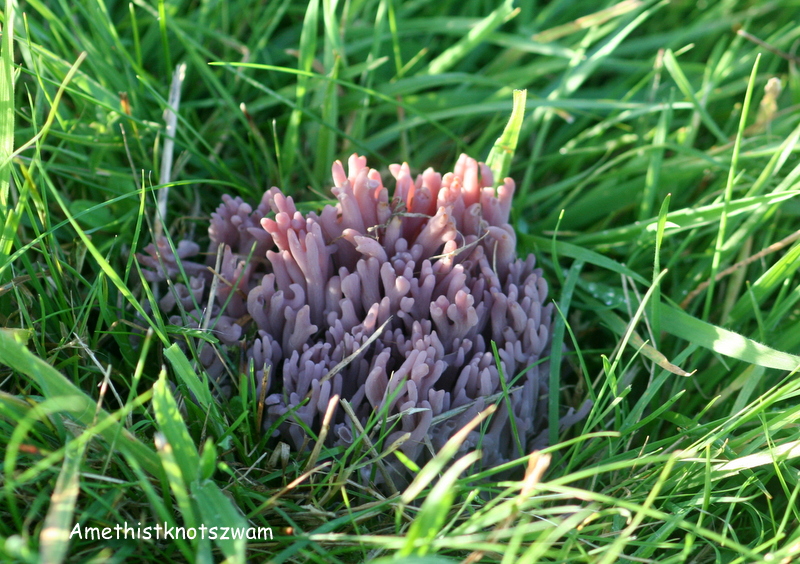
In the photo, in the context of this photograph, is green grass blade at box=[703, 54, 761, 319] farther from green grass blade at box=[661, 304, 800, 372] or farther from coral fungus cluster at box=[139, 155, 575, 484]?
coral fungus cluster at box=[139, 155, 575, 484]

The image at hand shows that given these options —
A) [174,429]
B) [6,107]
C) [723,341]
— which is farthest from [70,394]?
[723,341]

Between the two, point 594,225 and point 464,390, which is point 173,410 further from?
point 594,225

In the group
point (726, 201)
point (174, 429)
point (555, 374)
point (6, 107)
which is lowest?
point (555, 374)

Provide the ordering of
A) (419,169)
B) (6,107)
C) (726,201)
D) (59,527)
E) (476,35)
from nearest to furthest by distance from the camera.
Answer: (59,527) < (6,107) < (726,201) < (476,35) < (419,169)

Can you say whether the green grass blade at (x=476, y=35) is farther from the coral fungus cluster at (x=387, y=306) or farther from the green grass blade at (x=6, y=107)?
the green grass blade at (x=6, y=107)

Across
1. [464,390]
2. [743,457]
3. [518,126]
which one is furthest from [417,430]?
[518,126]

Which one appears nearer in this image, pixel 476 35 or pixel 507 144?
pixel 507 144

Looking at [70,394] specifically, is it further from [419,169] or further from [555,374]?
[419,169]
